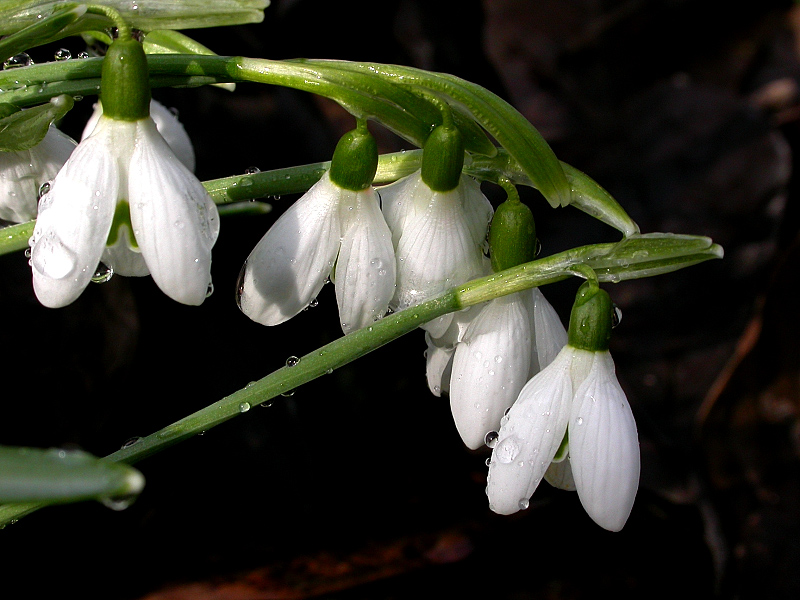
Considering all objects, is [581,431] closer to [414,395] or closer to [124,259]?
[124,259]

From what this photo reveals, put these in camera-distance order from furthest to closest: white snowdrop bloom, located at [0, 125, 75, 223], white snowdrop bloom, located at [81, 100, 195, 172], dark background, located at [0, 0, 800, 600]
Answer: dark background, located at [0, 0, 800, 600] < white snowdrop bloom, located at [81, 100, 195, 172] < white snowdrop bloom, located at [0, 125, 75, 223]

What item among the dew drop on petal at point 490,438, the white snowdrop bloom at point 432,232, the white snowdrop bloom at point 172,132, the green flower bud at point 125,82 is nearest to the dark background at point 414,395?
the white snowdrop bloom at point 172,132

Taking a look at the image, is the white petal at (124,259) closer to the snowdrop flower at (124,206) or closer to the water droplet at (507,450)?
the snowdrop flower at (124,206)

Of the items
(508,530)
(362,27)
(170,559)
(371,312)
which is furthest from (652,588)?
(362,27)

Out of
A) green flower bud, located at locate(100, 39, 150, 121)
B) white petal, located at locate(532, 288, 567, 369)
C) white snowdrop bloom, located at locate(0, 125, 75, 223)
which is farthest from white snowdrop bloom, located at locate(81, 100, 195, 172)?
white petal, located at locate(532, 288, 567, 369)

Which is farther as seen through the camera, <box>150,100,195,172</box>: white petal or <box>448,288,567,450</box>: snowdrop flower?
<box>150,100,195,172</box>: white petal

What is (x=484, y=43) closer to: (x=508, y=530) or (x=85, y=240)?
(x=508, y=530)

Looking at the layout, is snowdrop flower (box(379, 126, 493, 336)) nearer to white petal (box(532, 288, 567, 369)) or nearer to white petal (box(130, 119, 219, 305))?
white petal (box(532, 288, 567, 369))
